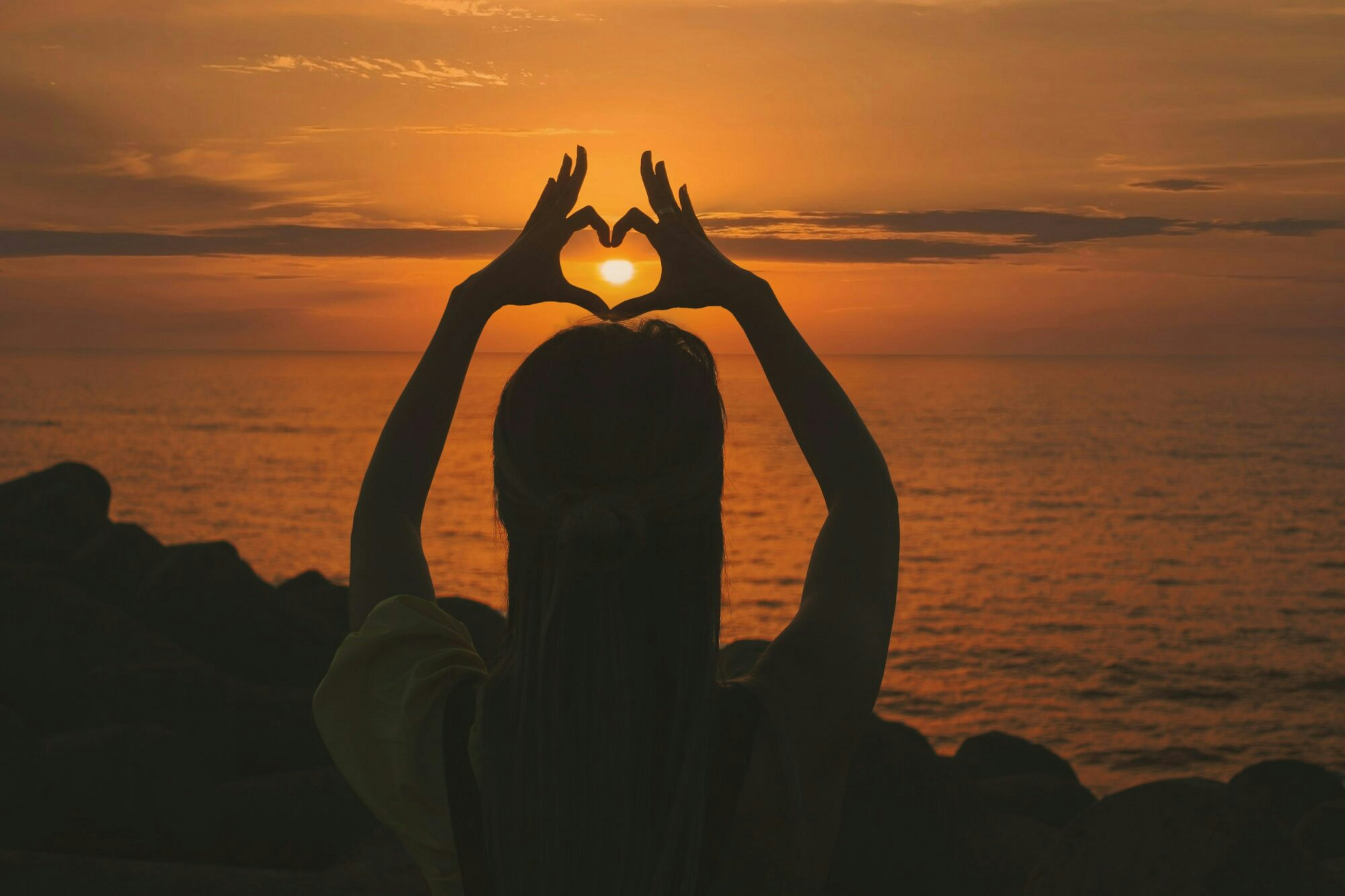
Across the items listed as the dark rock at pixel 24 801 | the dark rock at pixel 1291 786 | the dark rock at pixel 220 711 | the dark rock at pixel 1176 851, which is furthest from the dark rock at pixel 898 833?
the dark rock at pixel 24 801

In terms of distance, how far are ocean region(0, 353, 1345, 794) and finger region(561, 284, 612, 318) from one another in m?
0.37

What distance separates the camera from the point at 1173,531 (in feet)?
127

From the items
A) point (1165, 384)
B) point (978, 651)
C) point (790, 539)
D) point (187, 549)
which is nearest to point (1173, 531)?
point (790, 539)

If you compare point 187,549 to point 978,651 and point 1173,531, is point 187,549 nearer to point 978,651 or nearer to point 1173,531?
point 978,651

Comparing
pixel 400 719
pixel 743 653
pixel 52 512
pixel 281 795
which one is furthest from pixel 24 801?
pixel 52 512

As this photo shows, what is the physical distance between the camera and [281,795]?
625 centimetres

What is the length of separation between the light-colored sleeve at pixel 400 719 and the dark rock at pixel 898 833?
459 cm

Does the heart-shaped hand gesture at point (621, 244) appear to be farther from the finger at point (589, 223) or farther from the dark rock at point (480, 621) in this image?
the dark rock at point (480, 621)

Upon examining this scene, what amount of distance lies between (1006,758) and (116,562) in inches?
339

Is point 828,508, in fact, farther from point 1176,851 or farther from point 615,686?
point 1176,851

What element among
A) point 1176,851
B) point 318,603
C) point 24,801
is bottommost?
point 318,603

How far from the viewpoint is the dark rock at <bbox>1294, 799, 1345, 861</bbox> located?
23.4 feet

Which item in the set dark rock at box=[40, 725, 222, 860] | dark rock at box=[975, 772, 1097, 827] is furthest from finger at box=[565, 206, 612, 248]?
dark rock at box=[975, 772, 1097, 827]

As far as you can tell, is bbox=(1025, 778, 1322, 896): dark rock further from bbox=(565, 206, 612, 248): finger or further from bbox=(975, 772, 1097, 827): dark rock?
bbox=(565, 206, 612, 248): finger
